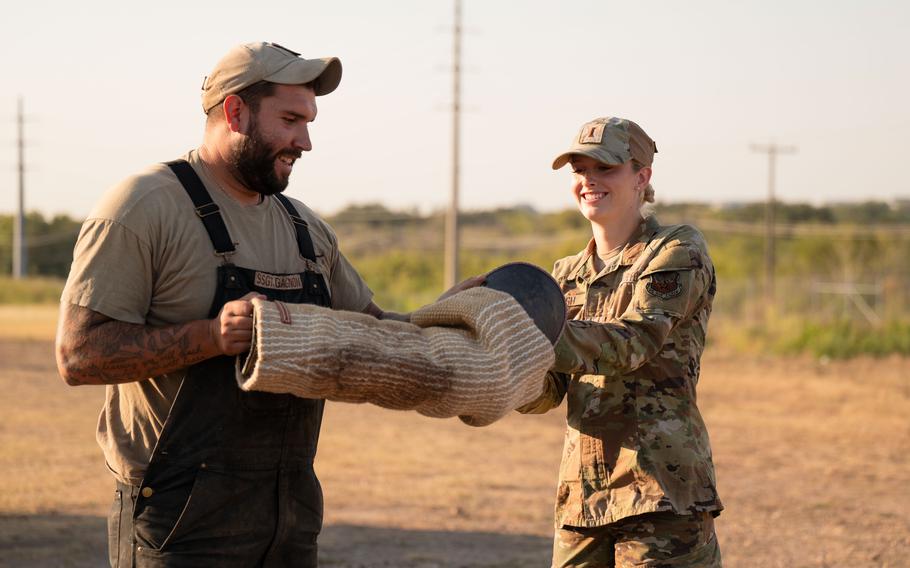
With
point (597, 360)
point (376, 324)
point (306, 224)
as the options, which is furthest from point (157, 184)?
point (597, 360)

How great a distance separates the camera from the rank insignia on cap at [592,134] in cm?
399

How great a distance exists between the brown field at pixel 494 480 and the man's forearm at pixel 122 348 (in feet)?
14.0

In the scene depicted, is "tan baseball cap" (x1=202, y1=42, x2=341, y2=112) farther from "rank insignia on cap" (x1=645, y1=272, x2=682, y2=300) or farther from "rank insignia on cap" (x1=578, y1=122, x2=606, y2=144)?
"rank insignia on cap" (x1=645, y1=272, x2=682, y2=300)

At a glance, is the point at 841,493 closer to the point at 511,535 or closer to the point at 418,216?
the point at 511,535

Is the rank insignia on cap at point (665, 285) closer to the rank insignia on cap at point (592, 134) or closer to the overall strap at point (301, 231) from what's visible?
the rank insignia on cap at point (592, 134)

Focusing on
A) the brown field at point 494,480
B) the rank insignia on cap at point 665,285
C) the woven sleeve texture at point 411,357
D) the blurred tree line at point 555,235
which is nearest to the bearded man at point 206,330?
the woven sleeve texture at point 411,357

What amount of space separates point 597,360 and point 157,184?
4.85 feet

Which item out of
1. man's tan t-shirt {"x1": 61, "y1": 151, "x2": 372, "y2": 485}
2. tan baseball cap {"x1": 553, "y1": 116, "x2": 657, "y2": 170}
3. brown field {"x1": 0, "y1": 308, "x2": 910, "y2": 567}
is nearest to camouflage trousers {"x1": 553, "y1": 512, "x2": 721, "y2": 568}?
tan baseball cap {"x1": 553, "y1": 116, "x2": 657, "y2": 170}

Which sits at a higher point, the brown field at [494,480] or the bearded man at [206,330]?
the bearded man at [206,330]

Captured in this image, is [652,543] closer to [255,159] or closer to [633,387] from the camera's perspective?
[633,387]

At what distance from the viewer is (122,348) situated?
3.14 m

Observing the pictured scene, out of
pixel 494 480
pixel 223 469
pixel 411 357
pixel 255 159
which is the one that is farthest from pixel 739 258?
pixel 411 357

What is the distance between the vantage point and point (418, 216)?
3004 inches

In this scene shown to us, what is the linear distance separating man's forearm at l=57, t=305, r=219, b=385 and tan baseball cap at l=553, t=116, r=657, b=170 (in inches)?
61.7
